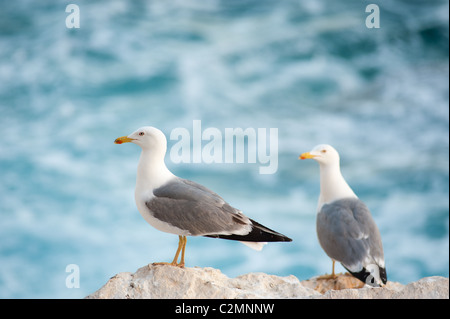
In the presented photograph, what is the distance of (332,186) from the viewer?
19.7 ft

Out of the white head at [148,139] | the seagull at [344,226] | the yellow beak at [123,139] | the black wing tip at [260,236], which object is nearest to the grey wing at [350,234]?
the seagull at [344,226]

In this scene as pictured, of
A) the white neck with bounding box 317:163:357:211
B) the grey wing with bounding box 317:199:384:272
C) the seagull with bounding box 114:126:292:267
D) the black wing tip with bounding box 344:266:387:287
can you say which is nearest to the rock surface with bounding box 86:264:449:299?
the seagull with bounding box 114:126:292:267

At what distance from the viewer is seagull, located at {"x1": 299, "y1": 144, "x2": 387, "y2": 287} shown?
213 inches

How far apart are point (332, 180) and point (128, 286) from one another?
251 cm

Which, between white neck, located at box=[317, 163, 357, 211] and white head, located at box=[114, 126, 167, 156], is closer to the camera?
white head, located at box=[114, 126, 167, 156]

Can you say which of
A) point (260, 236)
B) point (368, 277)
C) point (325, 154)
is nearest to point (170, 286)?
point (260, 236)

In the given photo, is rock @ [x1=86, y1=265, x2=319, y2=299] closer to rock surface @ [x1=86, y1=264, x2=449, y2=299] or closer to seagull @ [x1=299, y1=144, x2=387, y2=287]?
rock surface @ [x1=86, y1=264, x2=449, y2=299]
